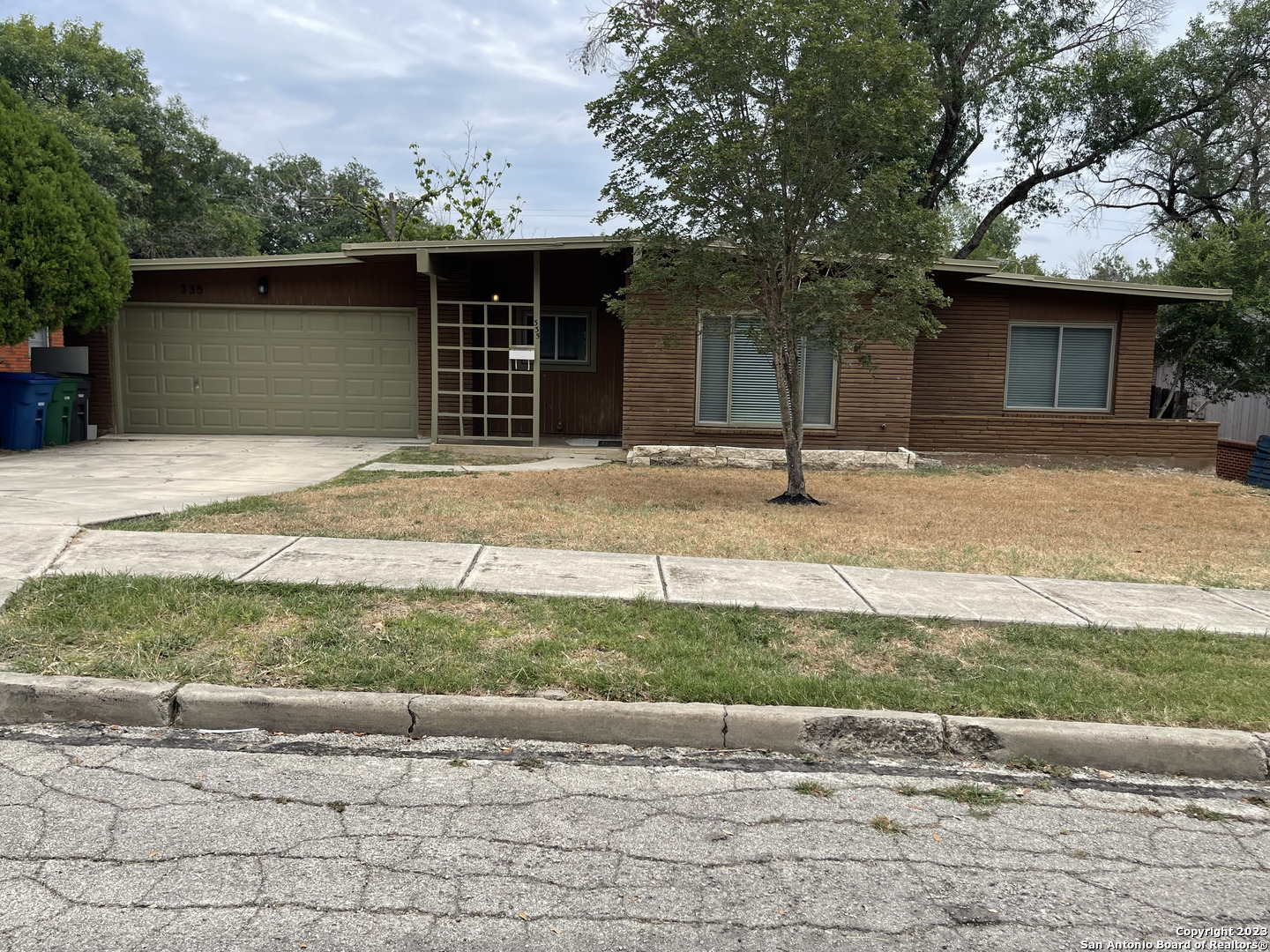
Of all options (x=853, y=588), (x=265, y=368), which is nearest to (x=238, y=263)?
(x=265, y=368)

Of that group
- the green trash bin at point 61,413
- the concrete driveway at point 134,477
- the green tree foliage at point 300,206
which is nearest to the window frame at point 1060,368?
the concrete driveway at point 134,477

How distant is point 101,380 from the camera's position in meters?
15.5

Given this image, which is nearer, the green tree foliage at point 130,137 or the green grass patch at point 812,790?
the green grass patch at point 812,790

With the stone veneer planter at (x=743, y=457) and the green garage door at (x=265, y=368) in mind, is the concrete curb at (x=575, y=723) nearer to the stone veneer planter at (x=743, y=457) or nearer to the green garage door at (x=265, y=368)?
the stone veneer planter at (x=743, y=457)

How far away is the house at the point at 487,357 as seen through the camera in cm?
1527

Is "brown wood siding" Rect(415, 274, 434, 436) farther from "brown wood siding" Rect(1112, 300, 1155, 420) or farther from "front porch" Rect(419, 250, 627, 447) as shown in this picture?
"brown wood siding" Rect(1112, 300, 1155, 420)

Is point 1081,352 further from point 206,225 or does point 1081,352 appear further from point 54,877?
point 206,225

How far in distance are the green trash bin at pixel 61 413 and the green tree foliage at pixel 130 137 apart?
45.7 ft

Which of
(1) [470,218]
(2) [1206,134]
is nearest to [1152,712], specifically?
(2) [1206,134]

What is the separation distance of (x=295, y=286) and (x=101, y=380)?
12.1 feet

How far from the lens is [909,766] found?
13.1ft

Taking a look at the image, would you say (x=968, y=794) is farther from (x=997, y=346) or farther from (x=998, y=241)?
(x=998, y=241)

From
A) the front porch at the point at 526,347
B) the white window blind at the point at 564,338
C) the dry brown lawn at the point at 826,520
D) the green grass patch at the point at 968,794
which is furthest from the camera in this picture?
the white window blind at the point at 564,338

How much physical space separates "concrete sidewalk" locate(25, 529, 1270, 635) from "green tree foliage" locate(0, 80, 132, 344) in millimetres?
7454
